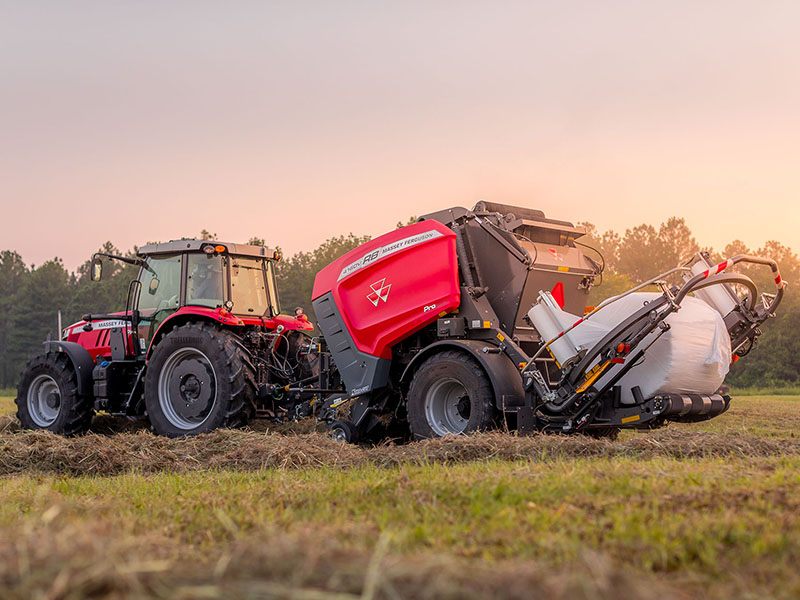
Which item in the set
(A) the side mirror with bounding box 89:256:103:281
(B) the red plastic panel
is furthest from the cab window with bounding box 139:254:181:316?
(B) the red plastic panel

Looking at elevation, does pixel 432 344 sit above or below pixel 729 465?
above

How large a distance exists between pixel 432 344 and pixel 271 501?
15.7 ft

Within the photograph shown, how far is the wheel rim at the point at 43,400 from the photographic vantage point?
1484cm

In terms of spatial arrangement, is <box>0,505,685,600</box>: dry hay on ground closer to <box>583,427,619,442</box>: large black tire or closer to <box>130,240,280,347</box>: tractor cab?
<box>583,427,619,442</box>: large black tire

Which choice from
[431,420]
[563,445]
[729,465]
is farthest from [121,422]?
[729,465]

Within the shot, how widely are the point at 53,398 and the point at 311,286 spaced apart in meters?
42.0

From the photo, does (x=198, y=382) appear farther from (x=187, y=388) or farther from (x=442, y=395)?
(x=442, y=395)

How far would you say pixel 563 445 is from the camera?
8.66m

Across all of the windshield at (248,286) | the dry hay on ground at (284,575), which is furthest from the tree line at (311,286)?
the dry hay on ground at (284,575)

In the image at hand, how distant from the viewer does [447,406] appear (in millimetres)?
10914

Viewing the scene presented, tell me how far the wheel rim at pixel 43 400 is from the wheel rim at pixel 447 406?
6.72 metres

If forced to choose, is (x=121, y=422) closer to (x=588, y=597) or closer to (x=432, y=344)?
(x=432, y=344)

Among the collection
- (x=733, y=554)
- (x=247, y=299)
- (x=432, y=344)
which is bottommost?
(x=733, y=554)

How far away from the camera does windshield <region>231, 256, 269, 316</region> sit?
13648mm
